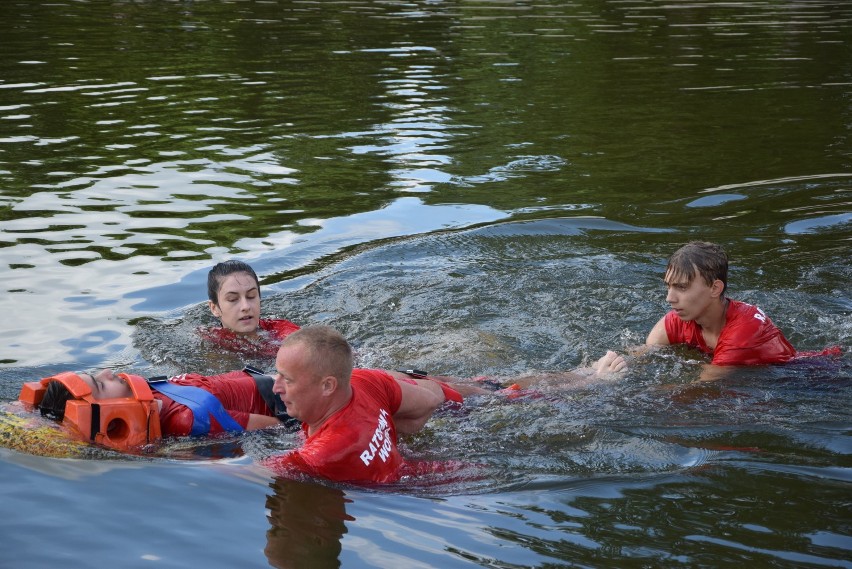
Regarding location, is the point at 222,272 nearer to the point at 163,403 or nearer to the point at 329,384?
the point at 163,403

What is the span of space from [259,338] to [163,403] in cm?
177

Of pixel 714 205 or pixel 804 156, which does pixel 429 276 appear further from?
pixel 804 156

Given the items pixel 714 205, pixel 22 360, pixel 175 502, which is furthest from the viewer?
pixel 714 205

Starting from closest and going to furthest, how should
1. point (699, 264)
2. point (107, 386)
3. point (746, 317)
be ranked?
point (107, 386), point (699, 264), point (746, 317)

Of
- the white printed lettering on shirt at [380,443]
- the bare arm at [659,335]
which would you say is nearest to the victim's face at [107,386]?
the white printed lettering on shirt at [380,443]

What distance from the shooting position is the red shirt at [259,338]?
8.00 meters

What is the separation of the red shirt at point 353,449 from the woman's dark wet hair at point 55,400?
125 centimetres

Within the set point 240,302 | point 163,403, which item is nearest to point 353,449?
point 163,403

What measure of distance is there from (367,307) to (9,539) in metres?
4.41

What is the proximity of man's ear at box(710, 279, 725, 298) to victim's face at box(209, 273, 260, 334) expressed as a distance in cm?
329

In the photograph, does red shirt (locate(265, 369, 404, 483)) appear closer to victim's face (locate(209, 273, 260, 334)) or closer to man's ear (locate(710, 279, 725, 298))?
victim's face (locate(209, 273, 260, 334))

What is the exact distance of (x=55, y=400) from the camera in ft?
19.8

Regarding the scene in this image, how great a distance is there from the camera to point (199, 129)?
1576 cm

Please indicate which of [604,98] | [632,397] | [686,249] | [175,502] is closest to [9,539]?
[175,502]
